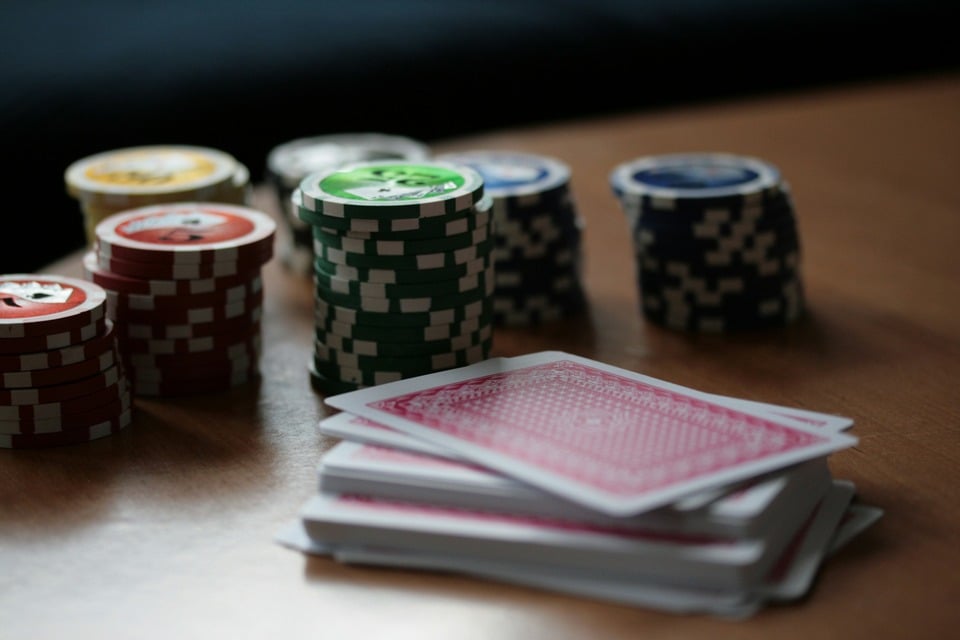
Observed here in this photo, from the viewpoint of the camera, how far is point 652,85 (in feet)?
10.1

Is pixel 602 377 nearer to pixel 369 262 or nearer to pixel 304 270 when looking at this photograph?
pixel 369 262

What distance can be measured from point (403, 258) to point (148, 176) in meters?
0.52

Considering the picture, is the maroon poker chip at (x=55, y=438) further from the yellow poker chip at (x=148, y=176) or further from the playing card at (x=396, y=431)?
the yellow poker chip at (x=148, y=176)

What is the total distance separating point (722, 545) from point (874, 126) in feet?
5.43

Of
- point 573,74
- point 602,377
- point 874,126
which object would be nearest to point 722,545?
point 602,377

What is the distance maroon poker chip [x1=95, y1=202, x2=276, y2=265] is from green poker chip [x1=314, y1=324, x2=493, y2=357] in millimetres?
131

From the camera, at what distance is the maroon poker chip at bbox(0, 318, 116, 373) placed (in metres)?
1.24

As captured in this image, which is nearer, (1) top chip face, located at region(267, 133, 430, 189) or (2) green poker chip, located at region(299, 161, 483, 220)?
(2) green poker chip, located at region(299, 161, 483, 220)

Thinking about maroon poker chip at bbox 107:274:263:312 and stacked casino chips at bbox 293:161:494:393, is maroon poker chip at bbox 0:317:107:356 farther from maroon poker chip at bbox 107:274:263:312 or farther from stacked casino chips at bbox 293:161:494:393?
stacked casino chips at bbox 293:161:494:393

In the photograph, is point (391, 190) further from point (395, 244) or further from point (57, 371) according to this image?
point (57, 371)

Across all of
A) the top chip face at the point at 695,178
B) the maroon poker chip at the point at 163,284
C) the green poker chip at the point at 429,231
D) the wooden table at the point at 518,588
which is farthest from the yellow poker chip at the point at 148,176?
the top chip face at the point at 695,178

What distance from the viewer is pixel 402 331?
135 cm

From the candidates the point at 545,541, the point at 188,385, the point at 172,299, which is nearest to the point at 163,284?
the point at 172,299

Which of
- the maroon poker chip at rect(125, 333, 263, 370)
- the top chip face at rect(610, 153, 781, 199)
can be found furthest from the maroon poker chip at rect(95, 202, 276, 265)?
the top chip face at rect(610, 153, 781, 199)
